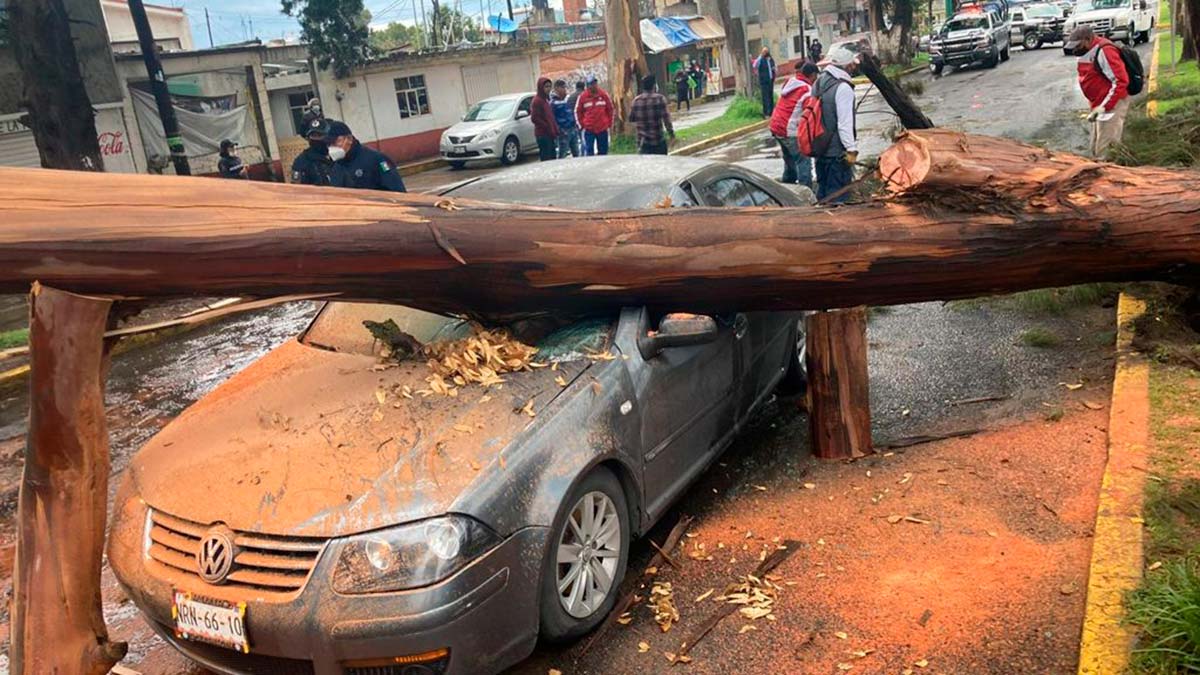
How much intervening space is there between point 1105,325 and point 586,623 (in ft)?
14.4

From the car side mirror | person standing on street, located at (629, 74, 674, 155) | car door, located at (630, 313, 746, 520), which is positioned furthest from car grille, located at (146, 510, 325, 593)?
person standing on street, located at (629, 74, 674, 155)

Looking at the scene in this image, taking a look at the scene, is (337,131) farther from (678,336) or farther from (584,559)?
(584,559)

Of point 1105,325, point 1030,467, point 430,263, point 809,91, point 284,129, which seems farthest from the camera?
point 284,129

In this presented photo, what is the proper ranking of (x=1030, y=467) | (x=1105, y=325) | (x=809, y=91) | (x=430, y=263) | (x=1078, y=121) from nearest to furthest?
(x=430, y=263) → (x=1030, y=467) → (x=1105, y=325) → (x=809, y=91) → (x=1078, y=121)

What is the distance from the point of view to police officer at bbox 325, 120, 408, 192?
7.84 m

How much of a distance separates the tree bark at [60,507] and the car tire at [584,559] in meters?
1.59

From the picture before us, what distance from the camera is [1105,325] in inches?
241

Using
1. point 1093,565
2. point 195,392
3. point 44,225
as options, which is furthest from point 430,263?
point 195,392

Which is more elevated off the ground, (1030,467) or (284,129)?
(284,129)

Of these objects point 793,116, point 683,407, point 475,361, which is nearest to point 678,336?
point 683,407

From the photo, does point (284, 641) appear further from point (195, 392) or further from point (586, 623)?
point (195, 392)

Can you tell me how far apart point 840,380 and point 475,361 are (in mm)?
1918

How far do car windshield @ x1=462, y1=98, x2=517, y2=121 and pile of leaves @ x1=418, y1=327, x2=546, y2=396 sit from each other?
755 inches

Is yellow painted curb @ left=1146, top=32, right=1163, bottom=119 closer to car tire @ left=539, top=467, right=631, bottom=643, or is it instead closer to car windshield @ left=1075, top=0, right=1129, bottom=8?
car windshield @ left=1075, top=0, right=1129, bottom=8
